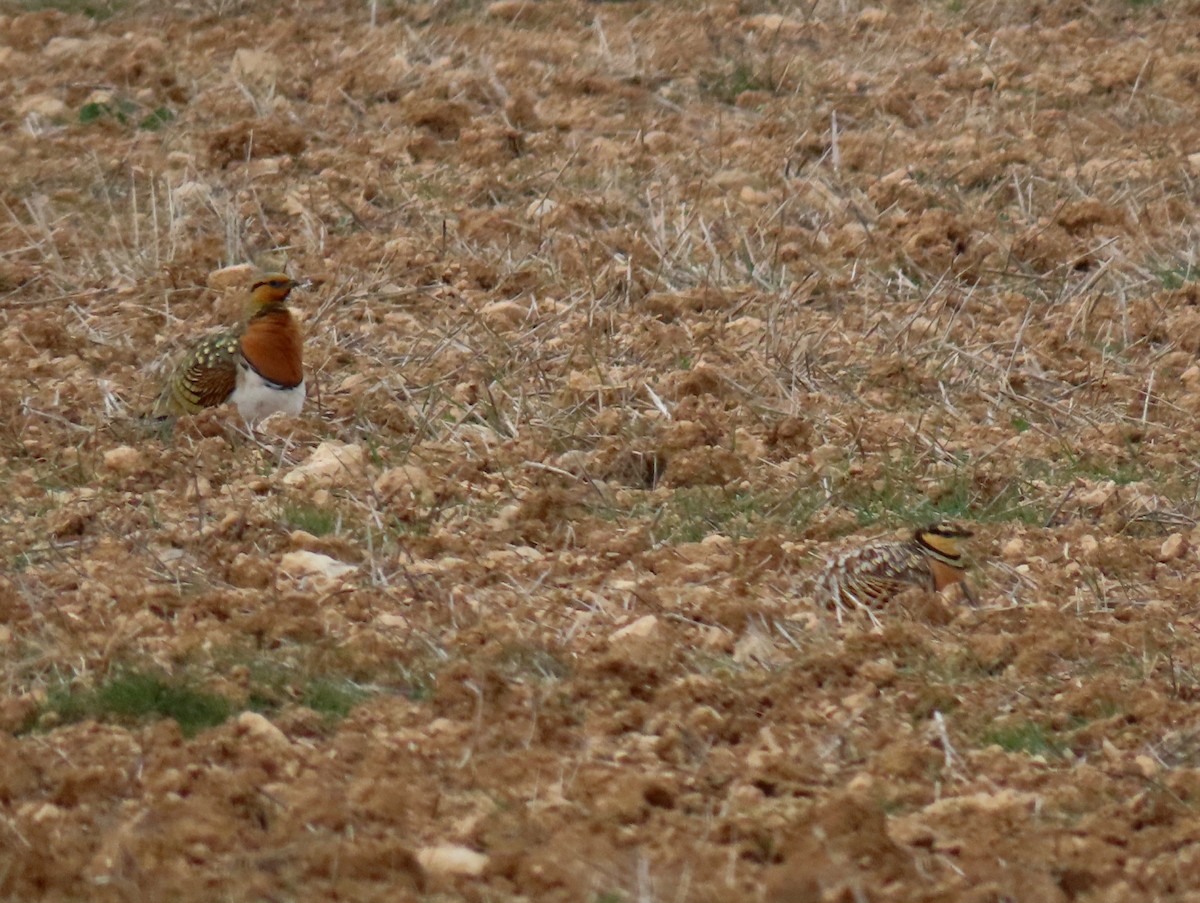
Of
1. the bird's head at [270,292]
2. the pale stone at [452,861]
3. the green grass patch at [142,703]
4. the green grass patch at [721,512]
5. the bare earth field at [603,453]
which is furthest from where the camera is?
the bird's head at [270,292]

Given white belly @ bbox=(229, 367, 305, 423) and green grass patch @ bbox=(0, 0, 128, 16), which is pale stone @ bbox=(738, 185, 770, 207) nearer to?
white belly @ bbox=(229, 367, 305, 423)

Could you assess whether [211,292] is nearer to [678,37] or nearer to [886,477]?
[886,477]

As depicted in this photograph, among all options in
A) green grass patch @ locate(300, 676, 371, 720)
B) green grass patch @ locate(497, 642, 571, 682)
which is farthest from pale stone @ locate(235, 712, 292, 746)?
green grass patch @ locate(497, 642, 571, 682)

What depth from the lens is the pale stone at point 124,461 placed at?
5.90 metres

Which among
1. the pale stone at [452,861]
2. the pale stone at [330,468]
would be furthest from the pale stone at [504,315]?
the pale stone at [452,861]

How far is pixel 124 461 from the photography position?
19.4 feet

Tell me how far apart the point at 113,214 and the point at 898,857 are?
18.7ft

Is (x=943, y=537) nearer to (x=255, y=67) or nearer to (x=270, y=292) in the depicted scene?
(x=270, y=292)

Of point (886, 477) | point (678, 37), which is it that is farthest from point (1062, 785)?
point (678, 37)

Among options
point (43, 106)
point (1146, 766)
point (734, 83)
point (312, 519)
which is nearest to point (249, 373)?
point (312, 519)

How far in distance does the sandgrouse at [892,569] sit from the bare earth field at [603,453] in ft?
0.25

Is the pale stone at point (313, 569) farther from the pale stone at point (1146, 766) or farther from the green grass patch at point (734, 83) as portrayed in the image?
the green grass patch at point (734, 83)

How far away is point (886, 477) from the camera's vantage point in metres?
5.89

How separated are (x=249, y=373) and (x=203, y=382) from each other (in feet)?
0.55
